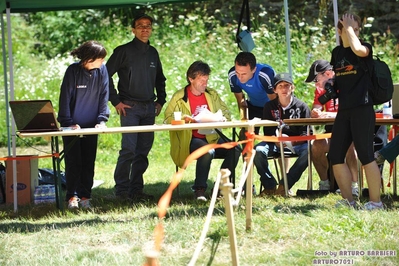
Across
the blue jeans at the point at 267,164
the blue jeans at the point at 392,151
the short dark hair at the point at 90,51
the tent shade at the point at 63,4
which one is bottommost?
the blue jeans at the point at 267,164

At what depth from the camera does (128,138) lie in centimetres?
786

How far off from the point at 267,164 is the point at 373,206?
1.41 meters

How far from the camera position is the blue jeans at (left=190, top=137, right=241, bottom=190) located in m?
7.67

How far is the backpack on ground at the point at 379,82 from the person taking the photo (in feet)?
21.5

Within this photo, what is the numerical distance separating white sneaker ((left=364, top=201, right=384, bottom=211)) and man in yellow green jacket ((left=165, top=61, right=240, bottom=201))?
1512 mm

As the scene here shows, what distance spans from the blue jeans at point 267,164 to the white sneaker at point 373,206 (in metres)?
1.17

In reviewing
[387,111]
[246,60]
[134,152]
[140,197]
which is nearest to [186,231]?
[140,197]

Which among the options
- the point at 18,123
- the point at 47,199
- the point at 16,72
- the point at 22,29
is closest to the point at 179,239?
the point at 18,123

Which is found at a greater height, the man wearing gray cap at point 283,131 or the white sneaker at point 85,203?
the man wearing gray cap at point 283,131

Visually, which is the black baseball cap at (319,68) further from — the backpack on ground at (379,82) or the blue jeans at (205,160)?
the backpack on ground at (379,82)

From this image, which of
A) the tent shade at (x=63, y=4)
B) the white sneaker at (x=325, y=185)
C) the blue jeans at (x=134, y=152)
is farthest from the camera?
the tent shade at (x=63, y=4)

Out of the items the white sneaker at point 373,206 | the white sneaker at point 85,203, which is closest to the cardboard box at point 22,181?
the white sneaker at point 85,203

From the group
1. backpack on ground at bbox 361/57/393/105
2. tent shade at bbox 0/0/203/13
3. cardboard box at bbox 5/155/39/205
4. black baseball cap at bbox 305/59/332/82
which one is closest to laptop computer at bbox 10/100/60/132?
cardboard box at bbox 5/155/39/205

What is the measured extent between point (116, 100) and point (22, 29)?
918 cm
